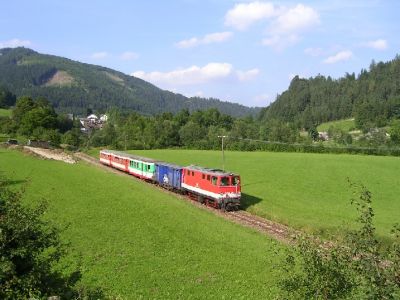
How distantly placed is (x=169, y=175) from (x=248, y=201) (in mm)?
11258

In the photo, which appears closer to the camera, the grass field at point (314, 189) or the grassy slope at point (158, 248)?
the grassy slope at point (158, 248)

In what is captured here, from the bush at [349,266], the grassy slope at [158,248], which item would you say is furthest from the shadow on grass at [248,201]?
the bush at [349,266]

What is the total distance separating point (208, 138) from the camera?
427ft

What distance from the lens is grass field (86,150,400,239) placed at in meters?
34.9

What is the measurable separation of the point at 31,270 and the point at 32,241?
748 mm

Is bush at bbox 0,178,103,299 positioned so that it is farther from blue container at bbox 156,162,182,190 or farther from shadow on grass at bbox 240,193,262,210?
blue container at bbox 156,162,182,190

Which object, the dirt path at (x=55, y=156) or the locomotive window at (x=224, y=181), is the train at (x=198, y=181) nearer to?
the locomotive window at (x=224, y=181)

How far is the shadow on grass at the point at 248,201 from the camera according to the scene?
41594 millimetres

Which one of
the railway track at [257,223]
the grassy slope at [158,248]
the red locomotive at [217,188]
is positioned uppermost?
the red locomotive at [217,188]

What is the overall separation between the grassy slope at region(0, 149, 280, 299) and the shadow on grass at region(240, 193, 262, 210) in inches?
200

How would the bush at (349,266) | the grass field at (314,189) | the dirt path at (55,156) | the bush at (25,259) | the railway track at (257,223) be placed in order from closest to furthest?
the bush at (349,266) < the bush at (25,259) < the railway track at (257,223) < the grass field at (314,189) < the dirt path at (55,156)

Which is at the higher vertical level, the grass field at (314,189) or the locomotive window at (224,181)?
the locomotive window at (224,181)

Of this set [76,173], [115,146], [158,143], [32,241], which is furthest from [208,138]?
[32,241]

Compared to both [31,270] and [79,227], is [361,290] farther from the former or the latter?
[79,227]
